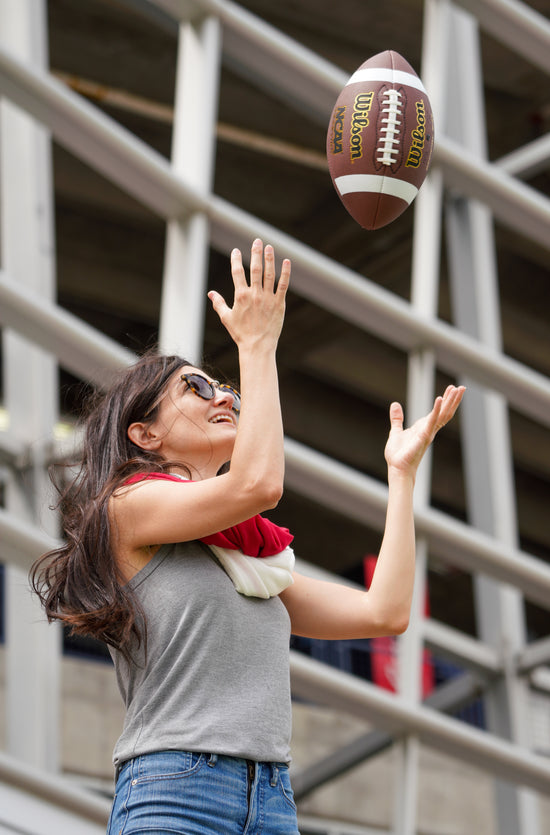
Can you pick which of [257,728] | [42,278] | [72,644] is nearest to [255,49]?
[42,278]

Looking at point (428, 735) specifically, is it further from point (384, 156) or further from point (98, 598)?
point (98, 598)

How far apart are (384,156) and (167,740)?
185 cm

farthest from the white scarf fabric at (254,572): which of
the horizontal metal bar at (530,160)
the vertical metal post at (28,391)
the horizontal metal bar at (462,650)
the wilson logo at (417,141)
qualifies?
the horizontal metal bar at (530,160)

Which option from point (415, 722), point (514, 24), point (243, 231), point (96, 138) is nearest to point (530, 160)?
point (514, 24)

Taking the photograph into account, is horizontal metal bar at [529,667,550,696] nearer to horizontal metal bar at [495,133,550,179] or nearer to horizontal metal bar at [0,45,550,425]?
horizontal metal bar at [0,45,550,425]

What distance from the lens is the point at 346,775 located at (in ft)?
47.5

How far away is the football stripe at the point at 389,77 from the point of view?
3400 mm

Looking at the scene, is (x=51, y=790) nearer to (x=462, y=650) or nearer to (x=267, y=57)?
(x=462, y=650)

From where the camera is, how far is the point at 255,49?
6.44 meters

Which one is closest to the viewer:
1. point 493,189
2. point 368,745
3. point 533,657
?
point 533,657

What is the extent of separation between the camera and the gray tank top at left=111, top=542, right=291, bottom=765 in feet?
6.06

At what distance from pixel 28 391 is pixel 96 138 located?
1583 mm

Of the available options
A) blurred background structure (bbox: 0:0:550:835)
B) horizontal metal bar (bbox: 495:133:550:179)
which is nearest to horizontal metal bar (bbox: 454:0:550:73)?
blurred background structure (bbox: 0:0:550:835)

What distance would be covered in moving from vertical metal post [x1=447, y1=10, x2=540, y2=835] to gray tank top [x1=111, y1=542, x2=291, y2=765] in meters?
5.38
